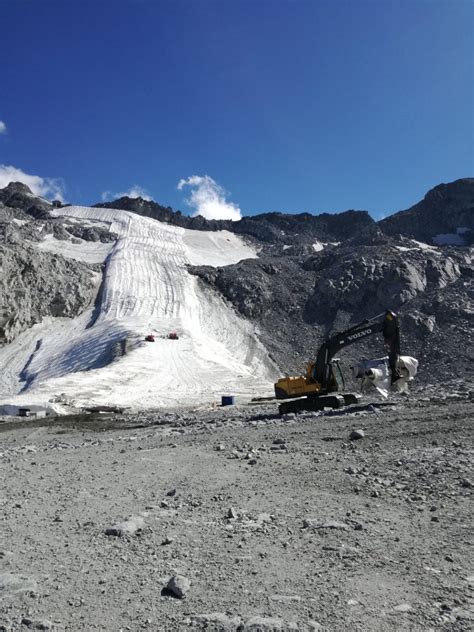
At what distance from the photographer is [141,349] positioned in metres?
41.0

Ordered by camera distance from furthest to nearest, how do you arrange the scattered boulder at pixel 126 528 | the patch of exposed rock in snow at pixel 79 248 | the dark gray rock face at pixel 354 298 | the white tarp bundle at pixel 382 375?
1. the patch of exposed rock in snow at pixel 79 248
2. the dark gray rock face at pixel 354 298
3. the white tarp bundle at pixel 382 375
4. the scattered boulder at pixel 126 528

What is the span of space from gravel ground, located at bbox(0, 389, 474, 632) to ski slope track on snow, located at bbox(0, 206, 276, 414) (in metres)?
19.4

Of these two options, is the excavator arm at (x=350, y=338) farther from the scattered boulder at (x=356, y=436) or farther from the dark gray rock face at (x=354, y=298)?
the dark gray rock face at (x=354, y=298)

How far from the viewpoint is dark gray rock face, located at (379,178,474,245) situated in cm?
8954

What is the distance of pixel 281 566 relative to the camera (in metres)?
4.31

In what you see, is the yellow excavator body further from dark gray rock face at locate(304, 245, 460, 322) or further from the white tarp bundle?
dark gray rock face at locate(304, 245, 460, 322)

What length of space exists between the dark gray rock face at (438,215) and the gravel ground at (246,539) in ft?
282

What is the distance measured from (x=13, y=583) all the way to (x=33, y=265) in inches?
2175

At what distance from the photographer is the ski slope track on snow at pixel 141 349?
30.9 meters

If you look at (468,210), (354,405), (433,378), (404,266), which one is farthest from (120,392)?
(468,210)

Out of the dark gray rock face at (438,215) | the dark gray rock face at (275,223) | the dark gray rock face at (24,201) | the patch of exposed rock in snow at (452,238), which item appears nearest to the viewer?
the patch of exposed rock in snow at (452,238)

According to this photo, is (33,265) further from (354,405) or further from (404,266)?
(354,405)

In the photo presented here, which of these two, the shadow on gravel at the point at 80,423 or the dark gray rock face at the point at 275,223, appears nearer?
the shadow on gravel at the point at 80,423

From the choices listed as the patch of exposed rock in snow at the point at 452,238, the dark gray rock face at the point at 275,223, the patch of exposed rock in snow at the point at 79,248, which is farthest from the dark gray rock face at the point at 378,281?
the dark gray rock face at the point at 275,223
